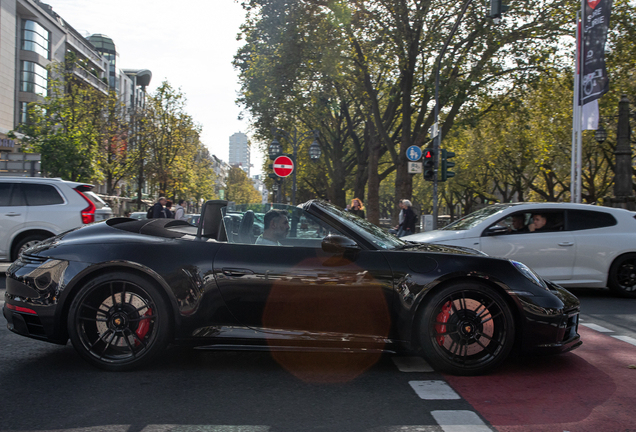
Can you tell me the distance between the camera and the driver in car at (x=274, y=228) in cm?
422

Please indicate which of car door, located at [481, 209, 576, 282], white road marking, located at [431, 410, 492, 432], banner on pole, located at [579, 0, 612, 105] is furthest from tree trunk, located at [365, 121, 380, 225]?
white road marking, located at [431, 410, 492, 432]

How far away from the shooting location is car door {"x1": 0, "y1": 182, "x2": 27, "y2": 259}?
34.0 feet

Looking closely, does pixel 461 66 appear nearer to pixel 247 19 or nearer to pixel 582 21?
pixel 582 21

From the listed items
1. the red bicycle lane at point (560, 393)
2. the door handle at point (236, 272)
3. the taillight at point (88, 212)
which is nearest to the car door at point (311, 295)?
the door handle at point (236, 272)

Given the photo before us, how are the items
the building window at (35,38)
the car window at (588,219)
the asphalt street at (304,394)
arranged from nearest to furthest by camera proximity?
the asphalt street at (304,394) → the car window at (588,219) → the building window at (35,38)

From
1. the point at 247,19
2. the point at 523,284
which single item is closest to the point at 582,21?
the point at 247,19

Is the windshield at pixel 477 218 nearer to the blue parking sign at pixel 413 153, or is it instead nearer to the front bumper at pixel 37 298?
the front bumper at pixel 37 298

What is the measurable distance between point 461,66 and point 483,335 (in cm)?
1840

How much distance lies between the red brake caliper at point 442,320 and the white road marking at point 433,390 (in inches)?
11.8

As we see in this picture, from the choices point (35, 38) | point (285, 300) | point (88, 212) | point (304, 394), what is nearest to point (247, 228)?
point (285, 300)

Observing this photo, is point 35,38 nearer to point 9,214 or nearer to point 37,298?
point 9,214

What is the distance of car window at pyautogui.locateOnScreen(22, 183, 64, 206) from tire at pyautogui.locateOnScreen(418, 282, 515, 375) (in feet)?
28.5

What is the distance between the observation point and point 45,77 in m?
46.9

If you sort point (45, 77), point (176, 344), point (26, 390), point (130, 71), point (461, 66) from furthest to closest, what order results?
point (130, 71), point (45, 77), point (461, 66), point (176, 344), point (26, 390)
